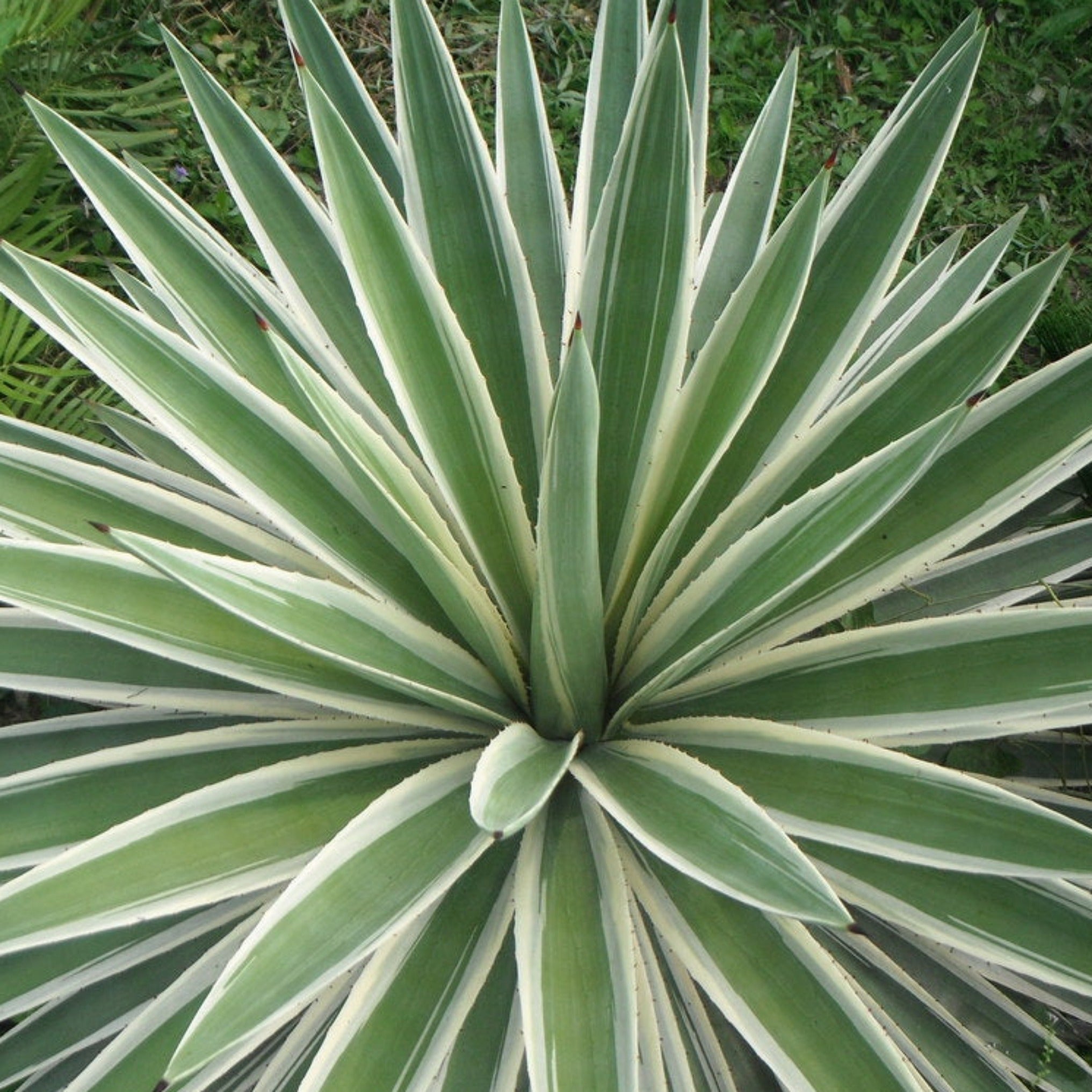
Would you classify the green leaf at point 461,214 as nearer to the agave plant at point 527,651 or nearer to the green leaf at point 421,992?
the agave plant at point 527,651

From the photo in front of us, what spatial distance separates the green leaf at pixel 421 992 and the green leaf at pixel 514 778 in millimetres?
191

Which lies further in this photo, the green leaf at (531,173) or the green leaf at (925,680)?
the green leaf at (531,173)

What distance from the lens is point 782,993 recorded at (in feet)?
3.21

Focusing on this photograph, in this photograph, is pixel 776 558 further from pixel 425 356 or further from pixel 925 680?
pixel 425 356

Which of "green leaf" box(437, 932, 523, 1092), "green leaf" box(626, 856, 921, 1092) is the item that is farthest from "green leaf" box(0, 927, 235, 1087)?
"green leaf" box(626, 856, 921, 1092)

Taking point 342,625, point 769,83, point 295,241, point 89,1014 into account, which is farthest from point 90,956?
point 769,83

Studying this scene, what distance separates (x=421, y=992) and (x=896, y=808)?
0.46 metres

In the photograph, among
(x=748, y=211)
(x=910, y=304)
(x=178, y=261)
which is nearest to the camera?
(x=178, y=261)

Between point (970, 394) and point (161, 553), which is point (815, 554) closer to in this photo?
point (970, 394)

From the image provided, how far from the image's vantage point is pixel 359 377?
129cm

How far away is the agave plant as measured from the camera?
35.8 inches

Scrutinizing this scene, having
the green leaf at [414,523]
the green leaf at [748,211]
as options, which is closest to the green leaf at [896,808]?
the green leaf at [414,523]

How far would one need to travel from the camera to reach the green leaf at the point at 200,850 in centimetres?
91

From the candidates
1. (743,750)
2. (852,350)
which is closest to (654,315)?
(852,350)
